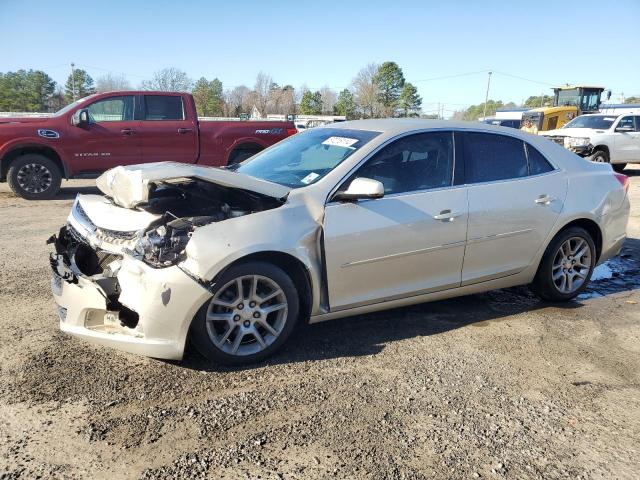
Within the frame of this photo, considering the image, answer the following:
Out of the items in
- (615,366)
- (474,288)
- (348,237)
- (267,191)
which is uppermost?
(267,191)

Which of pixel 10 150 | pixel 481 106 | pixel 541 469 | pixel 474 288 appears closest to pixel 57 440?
pixel 541 469

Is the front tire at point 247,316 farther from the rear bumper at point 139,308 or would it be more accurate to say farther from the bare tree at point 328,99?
the bare tree at point 328,99

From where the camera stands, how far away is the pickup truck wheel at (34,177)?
998 cm

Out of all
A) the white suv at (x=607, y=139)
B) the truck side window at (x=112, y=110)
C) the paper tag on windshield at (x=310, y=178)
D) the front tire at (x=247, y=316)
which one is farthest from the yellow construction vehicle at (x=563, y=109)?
the front tire at (x=247, y=316)

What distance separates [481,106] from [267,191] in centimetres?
11930

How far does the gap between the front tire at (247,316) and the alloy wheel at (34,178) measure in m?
8.24

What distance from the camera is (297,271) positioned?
3.73 meters

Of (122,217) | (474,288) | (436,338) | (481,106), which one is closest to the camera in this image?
(122,217)

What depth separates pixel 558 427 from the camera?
3.03 m

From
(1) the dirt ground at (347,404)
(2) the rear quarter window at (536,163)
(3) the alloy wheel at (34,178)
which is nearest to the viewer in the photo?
(1) the dirt ground at (347,404)

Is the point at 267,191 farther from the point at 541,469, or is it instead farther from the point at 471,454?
the point at 541,469

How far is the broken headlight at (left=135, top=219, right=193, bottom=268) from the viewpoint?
3279 mm

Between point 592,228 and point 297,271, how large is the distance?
3.09 metres

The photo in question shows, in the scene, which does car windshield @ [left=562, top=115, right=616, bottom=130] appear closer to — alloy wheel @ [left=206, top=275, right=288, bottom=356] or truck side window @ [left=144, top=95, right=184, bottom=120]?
truck side window @ [left=144, top=95, right=184, bottom=120]
